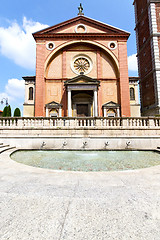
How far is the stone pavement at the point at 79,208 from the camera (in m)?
1.30

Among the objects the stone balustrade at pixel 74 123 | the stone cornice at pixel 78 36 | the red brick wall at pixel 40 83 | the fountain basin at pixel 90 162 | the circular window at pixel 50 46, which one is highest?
the stone cornice at pixel 78 36

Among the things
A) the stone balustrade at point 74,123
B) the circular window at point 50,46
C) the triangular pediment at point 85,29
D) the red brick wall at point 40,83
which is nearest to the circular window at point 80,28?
the triangular pediment at point 85,29

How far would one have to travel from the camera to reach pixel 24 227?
4.51 feet

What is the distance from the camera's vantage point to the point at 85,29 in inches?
787

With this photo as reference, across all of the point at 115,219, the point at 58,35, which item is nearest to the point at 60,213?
the point at 115,219

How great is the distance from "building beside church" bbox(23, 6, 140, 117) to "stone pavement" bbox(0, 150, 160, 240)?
16067 mm

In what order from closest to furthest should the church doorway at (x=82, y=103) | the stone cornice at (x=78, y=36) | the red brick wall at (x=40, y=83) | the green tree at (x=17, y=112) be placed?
the red brick wall at (x=40, y=83) < the stone cornice at (x=78, y=36) < the church doorway at (x=82, y=103) < the green tree at (x=17, y=112)

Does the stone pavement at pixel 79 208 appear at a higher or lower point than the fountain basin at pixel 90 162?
higher

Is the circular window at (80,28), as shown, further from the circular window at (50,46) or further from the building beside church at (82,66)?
the circular window at (50,46)

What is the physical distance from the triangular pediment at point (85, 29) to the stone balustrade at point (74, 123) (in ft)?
56.4

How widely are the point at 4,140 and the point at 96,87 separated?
13.6m

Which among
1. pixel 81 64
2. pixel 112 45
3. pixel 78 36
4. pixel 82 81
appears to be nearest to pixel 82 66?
pixel 81 64

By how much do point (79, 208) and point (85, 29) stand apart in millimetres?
24579

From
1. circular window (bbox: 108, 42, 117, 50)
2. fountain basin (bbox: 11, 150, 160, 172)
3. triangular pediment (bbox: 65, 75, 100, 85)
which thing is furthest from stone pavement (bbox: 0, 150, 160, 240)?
circular window (bbox: 108, 42, 117, 50)
